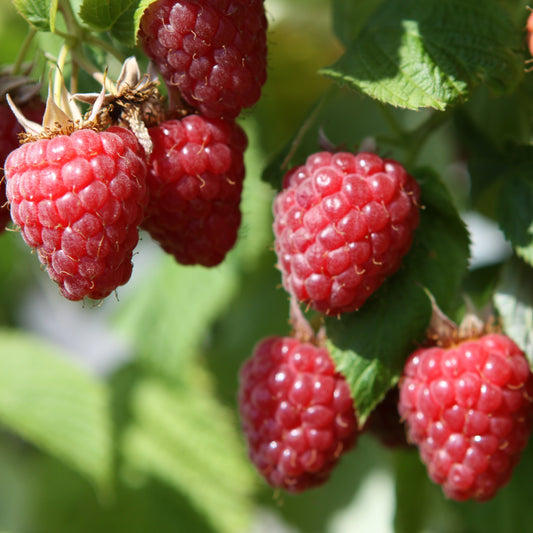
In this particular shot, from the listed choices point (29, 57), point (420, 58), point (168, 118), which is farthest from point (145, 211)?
point (29, 57)

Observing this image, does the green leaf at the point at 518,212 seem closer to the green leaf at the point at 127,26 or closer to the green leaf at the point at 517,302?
the green leaf at the point at 517,302

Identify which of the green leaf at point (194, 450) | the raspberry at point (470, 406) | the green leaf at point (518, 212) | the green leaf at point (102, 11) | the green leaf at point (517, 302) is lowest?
the green leaf at point (194, 450)

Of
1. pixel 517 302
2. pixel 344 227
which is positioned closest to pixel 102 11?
pixel 344 227

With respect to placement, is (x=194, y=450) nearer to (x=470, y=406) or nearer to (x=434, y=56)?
(x=470, y=406)

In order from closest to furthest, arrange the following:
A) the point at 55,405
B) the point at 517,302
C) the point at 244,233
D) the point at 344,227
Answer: the point at 344,227, the point at 517,302, the point at 244,233, the point at 55,405

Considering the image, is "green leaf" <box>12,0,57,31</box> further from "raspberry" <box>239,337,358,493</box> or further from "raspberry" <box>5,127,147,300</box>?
"raspberry" <box>239,337,358,493</box>

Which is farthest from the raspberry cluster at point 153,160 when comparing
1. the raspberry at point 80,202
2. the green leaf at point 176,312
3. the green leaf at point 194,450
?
the green leaf at point 194,450
